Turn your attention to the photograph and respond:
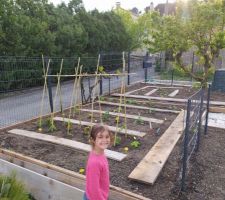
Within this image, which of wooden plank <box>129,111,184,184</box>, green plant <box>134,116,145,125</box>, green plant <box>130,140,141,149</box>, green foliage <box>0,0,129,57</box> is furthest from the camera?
green foliage <box>0,0,129,57</box>

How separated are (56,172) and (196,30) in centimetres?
784

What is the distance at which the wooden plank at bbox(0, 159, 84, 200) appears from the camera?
325 cm

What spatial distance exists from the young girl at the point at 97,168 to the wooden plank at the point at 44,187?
2.51ft

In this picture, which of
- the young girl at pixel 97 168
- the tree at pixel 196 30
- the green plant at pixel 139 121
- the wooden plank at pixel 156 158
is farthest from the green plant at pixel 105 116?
the tree at pixel 196 30

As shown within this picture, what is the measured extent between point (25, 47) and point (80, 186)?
815cm

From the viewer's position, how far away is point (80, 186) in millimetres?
3504

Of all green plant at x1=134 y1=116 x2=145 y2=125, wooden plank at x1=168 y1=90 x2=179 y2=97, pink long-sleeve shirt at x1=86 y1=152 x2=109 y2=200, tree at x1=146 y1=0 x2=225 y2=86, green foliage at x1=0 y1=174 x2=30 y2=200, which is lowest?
green plant at x1=134 y1=116 x2=145 y2=125

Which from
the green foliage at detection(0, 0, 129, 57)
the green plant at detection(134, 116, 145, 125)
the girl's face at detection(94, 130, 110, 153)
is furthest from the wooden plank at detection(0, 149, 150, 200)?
the green foliage at detection(0, 0, 129, 57)

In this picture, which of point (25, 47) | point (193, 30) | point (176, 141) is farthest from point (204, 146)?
point (25, 47)

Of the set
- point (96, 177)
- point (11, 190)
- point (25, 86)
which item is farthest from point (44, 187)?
point (25, 86)

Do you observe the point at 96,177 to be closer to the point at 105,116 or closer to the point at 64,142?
the point at 64,142

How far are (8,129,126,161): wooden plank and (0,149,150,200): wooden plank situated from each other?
2.58ft

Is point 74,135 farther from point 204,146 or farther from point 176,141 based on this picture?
point 204,146

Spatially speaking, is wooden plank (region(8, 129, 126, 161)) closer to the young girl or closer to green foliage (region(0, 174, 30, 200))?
green foliage (region(0, 174, 30, 200))
